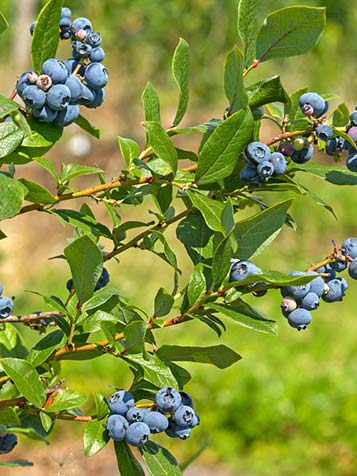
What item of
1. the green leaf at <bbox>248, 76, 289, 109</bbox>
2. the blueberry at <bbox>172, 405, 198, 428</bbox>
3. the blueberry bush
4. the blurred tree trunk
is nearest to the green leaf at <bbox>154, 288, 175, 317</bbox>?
the blueberry bush

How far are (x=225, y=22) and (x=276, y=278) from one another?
6.16 meters

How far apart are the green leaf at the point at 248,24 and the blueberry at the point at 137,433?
0.39 m

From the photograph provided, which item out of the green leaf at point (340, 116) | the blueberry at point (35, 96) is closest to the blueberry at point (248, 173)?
the green leaf at point (340, 116)

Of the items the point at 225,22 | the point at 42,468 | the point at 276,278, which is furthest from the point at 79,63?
the point at 225,22

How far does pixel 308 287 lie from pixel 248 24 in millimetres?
275

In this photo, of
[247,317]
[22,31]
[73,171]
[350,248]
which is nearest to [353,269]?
[350,248]

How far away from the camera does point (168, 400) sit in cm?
80

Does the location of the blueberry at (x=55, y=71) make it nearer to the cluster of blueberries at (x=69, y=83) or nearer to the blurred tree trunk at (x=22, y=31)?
the cluster of blueberries at (x=69, y=83)

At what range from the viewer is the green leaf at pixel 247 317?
0.79 meters

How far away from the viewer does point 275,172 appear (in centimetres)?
85

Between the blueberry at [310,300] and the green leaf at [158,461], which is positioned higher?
the blueberry at [310,300]

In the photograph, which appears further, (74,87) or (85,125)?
(85,125)

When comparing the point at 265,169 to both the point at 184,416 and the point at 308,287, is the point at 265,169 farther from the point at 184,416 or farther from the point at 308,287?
the point at 184,416

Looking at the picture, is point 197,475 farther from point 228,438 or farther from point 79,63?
point 79,63
